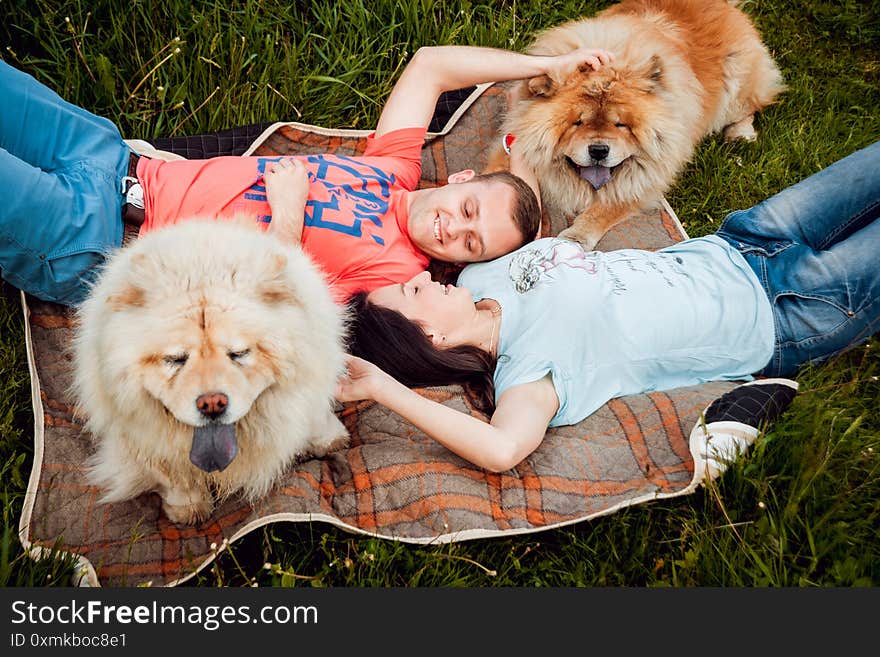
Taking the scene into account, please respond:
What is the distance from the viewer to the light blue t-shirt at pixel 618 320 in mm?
2551

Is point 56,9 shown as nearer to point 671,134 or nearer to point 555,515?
point 671,134

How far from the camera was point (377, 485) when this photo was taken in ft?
7.66

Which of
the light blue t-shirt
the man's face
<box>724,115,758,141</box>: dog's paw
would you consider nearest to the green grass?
<box>724,115,758,141</box>: dog's paw

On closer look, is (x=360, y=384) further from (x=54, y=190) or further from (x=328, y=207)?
(x=54, y=190)

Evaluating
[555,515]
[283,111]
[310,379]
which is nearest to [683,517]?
[555,515]

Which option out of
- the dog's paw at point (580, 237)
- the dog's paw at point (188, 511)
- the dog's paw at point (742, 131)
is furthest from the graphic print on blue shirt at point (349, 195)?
the dog's paw at point (742, 131)

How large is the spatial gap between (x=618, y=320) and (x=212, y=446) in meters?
1.50

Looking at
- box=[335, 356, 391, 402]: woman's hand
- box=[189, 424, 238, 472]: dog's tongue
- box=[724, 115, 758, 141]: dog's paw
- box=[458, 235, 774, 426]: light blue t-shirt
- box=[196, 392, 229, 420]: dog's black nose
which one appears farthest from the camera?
box=[724, 115, 758, 141]: dog's paw

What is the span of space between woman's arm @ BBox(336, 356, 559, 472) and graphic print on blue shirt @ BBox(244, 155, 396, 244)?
0.71 m

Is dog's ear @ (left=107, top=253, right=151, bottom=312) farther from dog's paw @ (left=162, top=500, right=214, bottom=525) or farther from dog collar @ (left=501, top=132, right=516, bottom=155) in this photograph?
dog collar @ (left=501, top=132, right=516, bottom=155)

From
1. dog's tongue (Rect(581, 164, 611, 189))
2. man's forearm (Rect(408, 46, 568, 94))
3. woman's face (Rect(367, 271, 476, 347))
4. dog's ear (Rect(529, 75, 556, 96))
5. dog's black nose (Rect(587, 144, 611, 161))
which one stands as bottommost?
woman's face (Rect(367, 271, 476, 347))

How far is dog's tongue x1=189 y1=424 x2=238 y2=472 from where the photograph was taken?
5.91 feet

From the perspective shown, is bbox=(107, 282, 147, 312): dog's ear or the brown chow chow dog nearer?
bbox=(107, 282, 147, 312): dog's ear

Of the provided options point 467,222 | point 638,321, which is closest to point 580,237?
point 467,222
